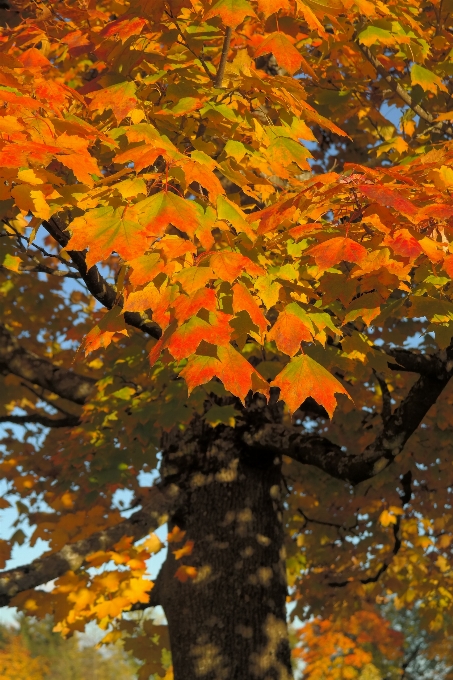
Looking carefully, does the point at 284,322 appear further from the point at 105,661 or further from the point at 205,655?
the point at 105,661

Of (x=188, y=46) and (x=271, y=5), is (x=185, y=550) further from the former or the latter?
(x=271, y=5)

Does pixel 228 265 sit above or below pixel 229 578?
below

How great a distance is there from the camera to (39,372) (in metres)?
7.32

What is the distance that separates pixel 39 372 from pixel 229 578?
2.92m

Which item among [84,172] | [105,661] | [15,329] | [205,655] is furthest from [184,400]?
[105,661]

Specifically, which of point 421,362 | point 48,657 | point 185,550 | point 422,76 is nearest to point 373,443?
point 421,362

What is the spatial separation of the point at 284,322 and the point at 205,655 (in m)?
3.87

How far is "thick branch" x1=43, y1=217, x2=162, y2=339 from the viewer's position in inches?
147

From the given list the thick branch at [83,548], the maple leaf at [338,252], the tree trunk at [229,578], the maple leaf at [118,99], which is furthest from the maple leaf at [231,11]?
the tree trunk at [229,578]

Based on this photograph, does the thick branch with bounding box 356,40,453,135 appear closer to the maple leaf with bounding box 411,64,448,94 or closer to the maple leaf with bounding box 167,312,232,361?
the maple leaf with bounding box 411,64,448,94

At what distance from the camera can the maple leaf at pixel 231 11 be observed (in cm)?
301

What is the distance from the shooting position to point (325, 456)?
572cm

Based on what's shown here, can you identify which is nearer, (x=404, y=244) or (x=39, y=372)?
(x=404, y=244)

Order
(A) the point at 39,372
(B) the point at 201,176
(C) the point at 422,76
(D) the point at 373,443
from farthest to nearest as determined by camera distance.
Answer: (A) the point at 39,372, (D) the point at 373,443, (C) the point at 422,76, (B) the point at 201,176
